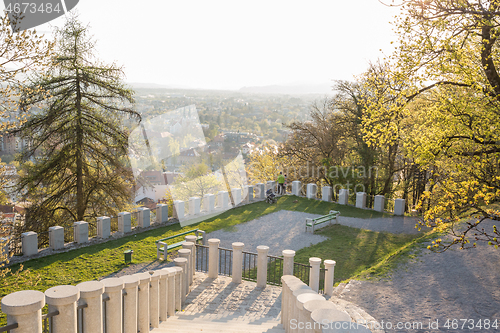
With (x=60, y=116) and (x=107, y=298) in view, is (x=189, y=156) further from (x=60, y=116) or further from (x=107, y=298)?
(x=107, y=298)

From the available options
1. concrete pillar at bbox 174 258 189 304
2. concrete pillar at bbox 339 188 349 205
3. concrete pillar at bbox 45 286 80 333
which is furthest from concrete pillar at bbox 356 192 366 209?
concrete pillar at bbox 45 286 80 333

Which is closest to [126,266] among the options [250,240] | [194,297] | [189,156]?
[194,297]

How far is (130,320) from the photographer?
16.2ft

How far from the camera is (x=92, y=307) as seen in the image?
4047 mm

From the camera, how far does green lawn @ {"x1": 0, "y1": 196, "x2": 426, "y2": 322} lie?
31.7 feet

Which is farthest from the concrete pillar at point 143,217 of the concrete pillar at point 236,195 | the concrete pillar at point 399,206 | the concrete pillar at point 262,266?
the concrete pillar at point 399,206

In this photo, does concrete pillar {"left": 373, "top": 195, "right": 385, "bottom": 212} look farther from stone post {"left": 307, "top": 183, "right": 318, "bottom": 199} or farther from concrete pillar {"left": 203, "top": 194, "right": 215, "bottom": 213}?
concrete pillar {"left": 203, "top": 194, "right": 215, "bottom": 213}

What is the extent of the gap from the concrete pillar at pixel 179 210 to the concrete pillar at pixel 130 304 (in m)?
10.5

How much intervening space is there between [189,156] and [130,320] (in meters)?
58.0

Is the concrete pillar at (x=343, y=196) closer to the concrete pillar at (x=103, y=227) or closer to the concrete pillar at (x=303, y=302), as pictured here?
the concrete pillar at (x=103, y=227)

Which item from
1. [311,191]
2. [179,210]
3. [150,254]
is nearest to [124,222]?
[150,254]

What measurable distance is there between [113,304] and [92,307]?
0.47 m

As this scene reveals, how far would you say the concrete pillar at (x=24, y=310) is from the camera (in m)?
3.27

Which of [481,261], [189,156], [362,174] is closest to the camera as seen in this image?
[481,261]
